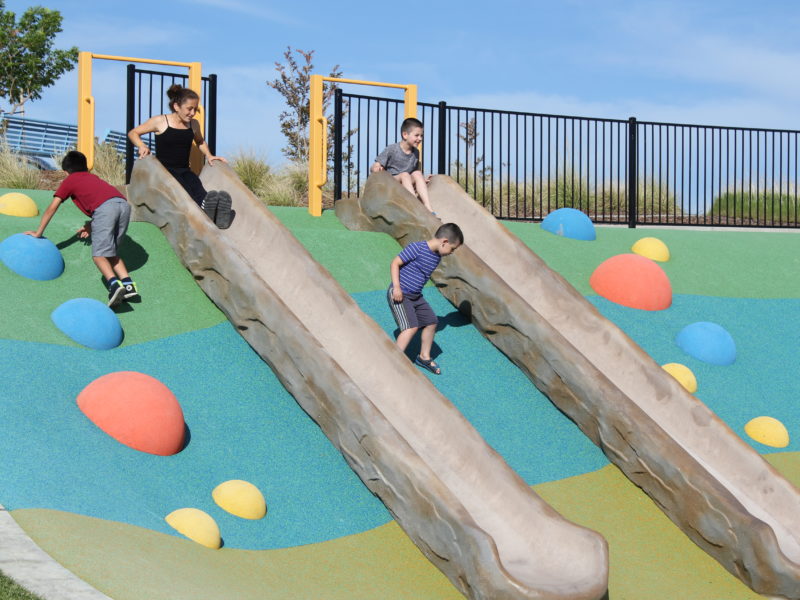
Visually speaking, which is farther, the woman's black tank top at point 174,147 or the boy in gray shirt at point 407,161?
the boy in gray shirt at point 407,161

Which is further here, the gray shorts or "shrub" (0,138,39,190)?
"shrub" (0,138,39,190)

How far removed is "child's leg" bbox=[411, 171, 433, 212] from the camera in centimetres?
1097

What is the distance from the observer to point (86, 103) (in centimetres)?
1177

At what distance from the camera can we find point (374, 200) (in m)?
11.1

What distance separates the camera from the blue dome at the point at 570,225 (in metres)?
13.2

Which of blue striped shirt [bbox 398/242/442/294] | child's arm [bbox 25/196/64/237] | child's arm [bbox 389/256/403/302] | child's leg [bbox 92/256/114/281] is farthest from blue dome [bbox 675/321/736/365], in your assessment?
child's arm [bbox 25/196/64/237]

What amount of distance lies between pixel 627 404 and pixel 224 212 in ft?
15.7

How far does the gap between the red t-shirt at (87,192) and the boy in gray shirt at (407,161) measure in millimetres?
3359

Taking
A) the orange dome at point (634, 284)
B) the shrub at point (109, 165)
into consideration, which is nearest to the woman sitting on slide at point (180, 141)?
the orange dome at point (634, 284)

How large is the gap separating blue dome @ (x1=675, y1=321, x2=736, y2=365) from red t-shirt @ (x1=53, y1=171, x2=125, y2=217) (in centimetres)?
615

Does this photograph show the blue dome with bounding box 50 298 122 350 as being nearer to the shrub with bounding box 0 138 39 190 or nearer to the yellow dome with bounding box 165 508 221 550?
the yellow dome with bounding box 165 508 221 550

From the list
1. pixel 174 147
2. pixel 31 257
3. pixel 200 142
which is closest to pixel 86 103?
pixel 200 142

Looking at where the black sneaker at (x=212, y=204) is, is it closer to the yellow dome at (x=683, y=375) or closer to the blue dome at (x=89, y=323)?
the blue dome at (x=89, y=323)

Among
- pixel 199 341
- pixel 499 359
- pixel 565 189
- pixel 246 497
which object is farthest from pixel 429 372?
pixel 565 189
